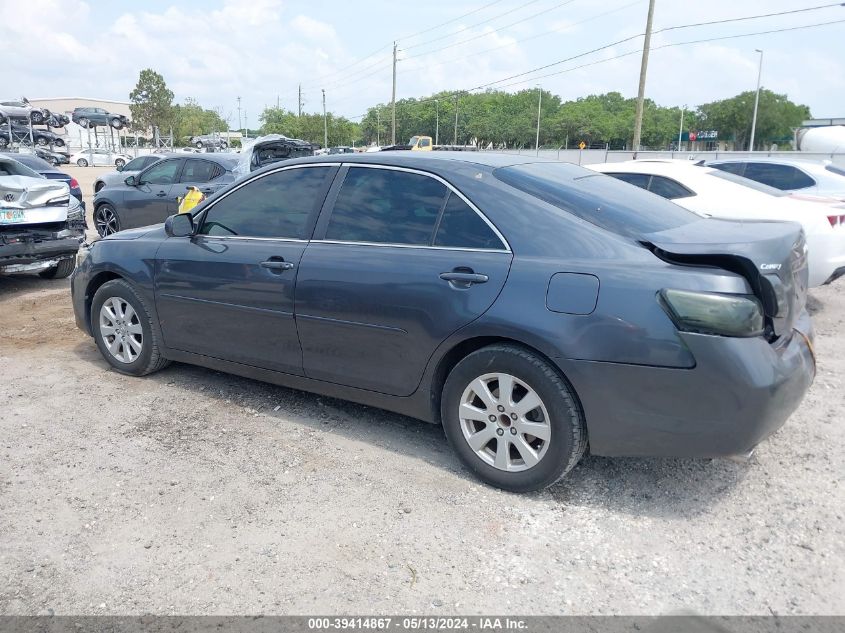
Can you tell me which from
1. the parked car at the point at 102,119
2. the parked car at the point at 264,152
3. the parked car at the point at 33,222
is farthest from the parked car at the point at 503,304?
the parked car at the point at 102,119

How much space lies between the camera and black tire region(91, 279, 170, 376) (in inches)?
195

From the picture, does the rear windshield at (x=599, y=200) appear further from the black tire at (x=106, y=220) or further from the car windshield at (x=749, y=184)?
the black tire at (x=106, y=220)

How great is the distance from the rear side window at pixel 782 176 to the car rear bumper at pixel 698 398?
8733mm

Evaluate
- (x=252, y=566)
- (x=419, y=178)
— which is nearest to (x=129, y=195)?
(x=419, y=178)

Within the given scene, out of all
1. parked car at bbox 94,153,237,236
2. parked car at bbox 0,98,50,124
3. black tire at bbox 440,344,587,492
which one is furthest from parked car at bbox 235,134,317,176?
parked car at bbox 0,98,50,124

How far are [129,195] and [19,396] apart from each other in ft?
25.1

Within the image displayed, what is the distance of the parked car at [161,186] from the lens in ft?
37.8

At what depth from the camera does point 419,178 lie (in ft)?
12.8

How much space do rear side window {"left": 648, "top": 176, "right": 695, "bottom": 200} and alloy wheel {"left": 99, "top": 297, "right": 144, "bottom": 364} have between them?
5.46 meters

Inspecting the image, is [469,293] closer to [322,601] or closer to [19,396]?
[322,601]

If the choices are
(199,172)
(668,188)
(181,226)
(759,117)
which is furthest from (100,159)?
(759,117)

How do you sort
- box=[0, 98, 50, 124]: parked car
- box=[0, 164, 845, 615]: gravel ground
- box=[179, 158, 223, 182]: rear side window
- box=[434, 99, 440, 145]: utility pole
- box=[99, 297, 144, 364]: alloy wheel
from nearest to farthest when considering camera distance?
box=[0, 164, 845, 615]: gravel ground
box=[99, 297, 144, 364]: alloy wheel
box=[179, 158, 223, 182]: rear side window
box=[0, 98, 50, 124]: parked car
box=[434, 99, 440, 145]: utility pole

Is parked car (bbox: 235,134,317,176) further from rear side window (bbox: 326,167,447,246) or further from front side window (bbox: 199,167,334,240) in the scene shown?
rear side window (bbox: 326,167,447,246)

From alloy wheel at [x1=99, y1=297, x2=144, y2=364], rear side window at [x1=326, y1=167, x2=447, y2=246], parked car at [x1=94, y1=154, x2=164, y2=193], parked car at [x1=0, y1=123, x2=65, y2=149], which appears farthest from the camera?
parked car at [x1=0, y1=123, x2=65, y2=149]
